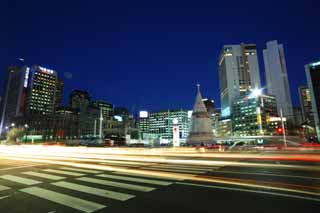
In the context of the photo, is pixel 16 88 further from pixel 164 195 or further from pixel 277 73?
pixel 277 73

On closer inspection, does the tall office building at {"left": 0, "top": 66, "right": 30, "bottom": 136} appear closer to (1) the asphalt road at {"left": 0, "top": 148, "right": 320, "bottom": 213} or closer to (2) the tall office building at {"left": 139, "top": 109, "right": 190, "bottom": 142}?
(2) the tall office building at {"left": 139, "top": 109, "right": 190, "bottom": 142}

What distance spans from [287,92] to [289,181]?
209 meters

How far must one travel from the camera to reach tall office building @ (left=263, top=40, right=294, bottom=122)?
184275 millimetres

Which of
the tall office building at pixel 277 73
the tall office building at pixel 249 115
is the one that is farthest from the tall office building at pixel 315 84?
the tall office building at pixel 277 73

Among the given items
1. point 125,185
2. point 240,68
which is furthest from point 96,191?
point 240,68

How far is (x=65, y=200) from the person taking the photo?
6.54 meters

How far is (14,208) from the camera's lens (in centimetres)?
599

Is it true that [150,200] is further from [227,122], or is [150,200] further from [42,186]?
[227,122]

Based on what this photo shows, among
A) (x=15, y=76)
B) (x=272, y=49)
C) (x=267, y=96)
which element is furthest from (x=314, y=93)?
(x=15, y=76)

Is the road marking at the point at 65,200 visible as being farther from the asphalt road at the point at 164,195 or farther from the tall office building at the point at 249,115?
the tall office building at the point at 249,115

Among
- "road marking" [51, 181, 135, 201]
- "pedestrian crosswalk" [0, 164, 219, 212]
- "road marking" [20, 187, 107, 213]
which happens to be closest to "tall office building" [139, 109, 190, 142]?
"pedestrian crosswalk" [0, 164, 219, 212]

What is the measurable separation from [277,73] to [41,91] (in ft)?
634

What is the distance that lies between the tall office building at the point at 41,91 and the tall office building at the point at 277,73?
174826 mm

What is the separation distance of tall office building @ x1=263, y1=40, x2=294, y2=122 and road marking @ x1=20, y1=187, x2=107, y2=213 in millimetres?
202948
